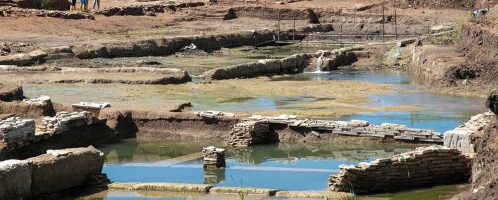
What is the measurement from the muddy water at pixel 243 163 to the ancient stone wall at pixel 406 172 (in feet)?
2.36

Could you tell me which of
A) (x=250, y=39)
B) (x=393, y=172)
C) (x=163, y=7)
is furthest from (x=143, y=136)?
(x=163, y=7)

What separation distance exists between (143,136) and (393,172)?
7.36 meters

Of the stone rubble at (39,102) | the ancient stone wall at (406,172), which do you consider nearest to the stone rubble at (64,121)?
the stone rubble at (39,102)

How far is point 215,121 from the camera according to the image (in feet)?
75.2

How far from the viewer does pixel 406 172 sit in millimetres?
17375

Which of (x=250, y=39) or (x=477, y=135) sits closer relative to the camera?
(x=477, y=135)

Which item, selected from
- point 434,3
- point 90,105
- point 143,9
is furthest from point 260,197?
point 434,3

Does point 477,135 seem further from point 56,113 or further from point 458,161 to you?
point 56,113

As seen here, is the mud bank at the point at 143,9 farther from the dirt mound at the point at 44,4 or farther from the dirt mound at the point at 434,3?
the dirt mound at the point at 434,3

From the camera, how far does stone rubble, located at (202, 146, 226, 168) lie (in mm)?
19375

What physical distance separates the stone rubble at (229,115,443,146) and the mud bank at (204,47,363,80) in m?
9.79

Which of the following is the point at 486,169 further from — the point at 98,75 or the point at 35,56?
the point at 35,56

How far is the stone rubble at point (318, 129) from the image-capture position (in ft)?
69.1

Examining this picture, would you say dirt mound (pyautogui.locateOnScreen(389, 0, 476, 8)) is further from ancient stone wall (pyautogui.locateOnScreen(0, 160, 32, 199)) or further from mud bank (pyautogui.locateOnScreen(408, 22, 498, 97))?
ancient stone wall (pyautogui.locateOnScreen(0, 160, 32, 199))
